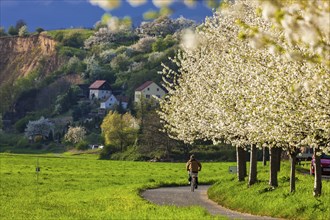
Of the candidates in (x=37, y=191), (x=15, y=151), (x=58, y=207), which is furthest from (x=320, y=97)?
(x=15, y=151)

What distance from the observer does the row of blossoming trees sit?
8453 mm

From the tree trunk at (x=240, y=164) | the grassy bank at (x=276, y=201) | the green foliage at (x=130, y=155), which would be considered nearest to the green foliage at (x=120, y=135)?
the green foliage at (x=130, y=155)

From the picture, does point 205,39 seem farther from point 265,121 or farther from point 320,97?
point 320,97

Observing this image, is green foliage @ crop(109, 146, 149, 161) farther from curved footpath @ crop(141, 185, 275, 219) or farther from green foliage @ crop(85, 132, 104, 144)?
curved footpath @ crop(141, 185, 275, 219)

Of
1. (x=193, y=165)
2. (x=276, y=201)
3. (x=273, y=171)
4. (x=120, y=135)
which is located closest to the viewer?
(x=276, y=201)

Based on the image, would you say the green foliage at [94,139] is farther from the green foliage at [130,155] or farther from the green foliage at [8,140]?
the green foliage at [130,155]

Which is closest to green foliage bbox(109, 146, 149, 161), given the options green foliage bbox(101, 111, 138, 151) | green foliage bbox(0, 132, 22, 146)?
green foliage bbox(101, 111, 138, 151)

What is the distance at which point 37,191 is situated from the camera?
144ft

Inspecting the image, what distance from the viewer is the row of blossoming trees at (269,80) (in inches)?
333

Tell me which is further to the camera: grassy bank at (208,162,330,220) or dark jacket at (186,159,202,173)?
dark jacket at (186,159,202,173)

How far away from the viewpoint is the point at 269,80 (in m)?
21.7

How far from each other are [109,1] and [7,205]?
85.9 ft

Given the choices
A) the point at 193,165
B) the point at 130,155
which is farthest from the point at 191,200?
the point at 130,155

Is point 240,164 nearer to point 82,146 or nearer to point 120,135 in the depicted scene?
point 120,135
